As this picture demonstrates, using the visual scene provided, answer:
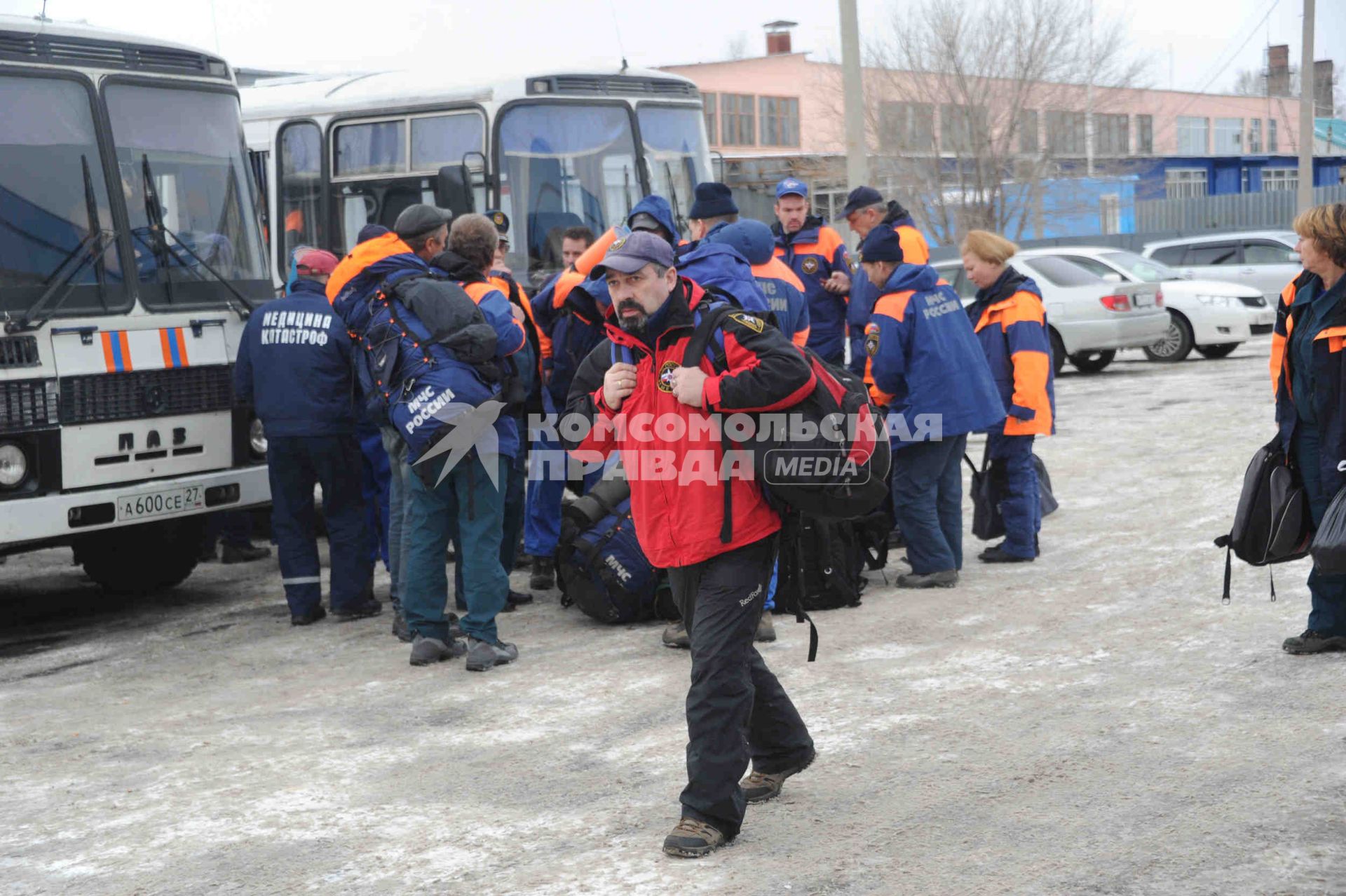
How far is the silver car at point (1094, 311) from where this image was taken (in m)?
18.6

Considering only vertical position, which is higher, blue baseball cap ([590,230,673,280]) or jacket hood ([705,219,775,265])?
jacket hood ([705,219,775,265])

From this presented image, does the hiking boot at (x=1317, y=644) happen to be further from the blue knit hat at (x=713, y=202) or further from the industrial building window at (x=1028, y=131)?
the industrial building window at (x=1028, y=131)

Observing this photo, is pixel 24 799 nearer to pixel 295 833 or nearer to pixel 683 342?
pixel 295 833

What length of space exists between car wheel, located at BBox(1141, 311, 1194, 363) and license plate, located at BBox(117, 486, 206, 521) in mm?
14743

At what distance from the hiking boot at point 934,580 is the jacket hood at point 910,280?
59.2 inches

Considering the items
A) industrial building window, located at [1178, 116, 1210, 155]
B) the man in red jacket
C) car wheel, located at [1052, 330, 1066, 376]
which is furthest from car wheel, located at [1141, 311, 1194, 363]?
industrial building window, located at [1178, 116, 1210, 155]

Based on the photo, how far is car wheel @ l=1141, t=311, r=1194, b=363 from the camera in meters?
19.8

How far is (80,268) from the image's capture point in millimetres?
7500

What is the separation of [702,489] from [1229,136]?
7369 cm

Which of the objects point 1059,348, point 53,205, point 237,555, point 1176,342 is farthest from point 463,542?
point 1176,342

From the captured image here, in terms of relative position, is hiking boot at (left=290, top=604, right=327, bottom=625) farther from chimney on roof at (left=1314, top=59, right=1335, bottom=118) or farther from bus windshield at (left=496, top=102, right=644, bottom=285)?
chimney on roof at (left=1314, top=59, right=1335, bottom=118)

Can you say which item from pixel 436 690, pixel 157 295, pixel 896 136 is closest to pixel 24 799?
pixel 436 690

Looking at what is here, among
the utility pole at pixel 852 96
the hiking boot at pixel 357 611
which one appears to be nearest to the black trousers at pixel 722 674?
the hiking boot at pixel 357 611

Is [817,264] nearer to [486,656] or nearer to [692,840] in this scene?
[486,656]
